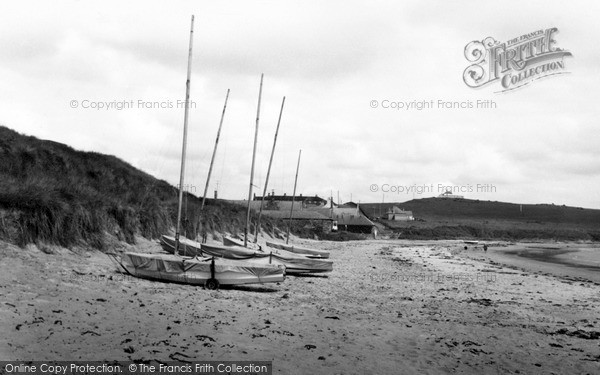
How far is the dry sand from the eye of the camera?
368 inches

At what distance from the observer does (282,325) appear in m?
12.2

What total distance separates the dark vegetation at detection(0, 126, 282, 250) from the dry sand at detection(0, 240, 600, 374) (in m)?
1.26

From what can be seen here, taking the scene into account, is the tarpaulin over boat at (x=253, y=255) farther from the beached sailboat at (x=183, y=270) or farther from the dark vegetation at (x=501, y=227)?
the dark vegetation at (x=501, y=227)

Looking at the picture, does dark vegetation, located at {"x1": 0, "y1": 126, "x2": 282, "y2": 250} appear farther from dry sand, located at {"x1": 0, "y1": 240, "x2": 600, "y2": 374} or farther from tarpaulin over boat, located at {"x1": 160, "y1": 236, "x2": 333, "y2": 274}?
tarpaulin over boat, located at {"x1": 160, "y1": 236, "x2": 333, "y2": 274}

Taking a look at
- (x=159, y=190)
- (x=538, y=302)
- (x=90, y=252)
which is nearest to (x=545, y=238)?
(x=159, y=190)

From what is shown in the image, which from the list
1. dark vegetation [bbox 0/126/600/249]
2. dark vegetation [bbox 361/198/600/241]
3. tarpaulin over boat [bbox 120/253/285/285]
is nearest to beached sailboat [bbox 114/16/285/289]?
tarpaulin over boat [bbox 120/253/285/285]

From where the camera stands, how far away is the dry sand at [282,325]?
9.34 meters

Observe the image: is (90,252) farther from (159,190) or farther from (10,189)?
(159,190)

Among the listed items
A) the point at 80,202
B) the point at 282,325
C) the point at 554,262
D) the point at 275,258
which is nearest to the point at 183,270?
the point at 282,325

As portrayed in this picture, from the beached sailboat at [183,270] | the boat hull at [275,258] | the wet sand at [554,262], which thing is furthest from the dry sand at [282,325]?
the wet sand at [554,262]

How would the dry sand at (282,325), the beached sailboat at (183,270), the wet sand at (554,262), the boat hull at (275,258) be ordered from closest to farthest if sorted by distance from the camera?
1. the dry sand at (282,325)
2. the beached sailboat at (183,270)
3. the boat hull at (275,258)
4. the wet sand at (554,262)

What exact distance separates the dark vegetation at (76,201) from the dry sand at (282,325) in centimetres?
126

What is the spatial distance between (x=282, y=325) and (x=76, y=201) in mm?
12323

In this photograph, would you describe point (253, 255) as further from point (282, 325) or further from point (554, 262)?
point (554, 262)
